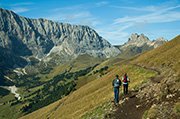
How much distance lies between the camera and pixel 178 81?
2244 cm

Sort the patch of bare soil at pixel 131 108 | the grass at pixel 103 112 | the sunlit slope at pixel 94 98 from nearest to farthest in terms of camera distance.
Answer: the patch of bare soil at pixel 131 108, the grass at pixel 103 112, the sunlit slope at pixel 94 98

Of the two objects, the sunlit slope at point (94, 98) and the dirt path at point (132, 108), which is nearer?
the dirt path at point (132, 108)

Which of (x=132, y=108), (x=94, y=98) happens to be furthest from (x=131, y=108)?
(x=94, y=98)

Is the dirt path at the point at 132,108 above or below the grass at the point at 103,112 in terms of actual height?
above

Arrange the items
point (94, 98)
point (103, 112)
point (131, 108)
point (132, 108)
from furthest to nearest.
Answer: point (94, 98)
point (103, 112)
point (131, 108)
point (132, 108)

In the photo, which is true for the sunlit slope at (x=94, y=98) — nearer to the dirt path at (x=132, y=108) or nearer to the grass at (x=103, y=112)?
the grass at (x=103, y=112)

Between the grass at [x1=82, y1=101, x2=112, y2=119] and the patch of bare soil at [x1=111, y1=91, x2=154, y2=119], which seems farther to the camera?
the grass at [x1=82, y1=101, x2=112, y2=119]

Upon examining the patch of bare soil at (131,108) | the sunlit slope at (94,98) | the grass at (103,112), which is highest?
the patch of bare soil at (131,108)

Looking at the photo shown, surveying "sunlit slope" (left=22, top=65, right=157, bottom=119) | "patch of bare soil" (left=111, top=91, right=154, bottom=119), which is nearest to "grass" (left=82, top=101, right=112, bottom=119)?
"patch of bare soil" (left=111, top=91, right=154, bottom=119)

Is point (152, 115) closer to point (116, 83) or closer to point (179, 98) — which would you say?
point (179, 98)

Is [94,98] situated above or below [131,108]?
below

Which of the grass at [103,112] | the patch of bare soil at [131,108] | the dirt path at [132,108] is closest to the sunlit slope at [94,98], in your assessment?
the grass at [103,112]

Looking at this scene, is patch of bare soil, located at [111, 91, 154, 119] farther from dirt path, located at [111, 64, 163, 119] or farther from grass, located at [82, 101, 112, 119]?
grass, located at [82, 101, 112, 119]

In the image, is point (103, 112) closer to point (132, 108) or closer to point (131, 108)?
point (131, 108)
